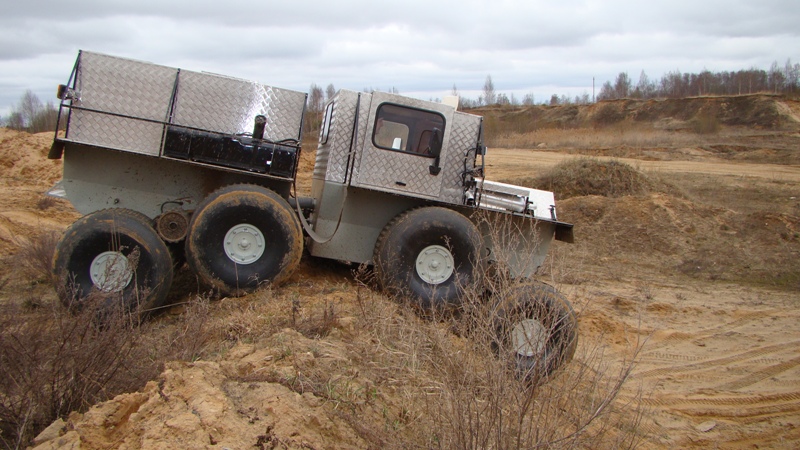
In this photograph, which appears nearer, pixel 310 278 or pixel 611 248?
pixel 310 278

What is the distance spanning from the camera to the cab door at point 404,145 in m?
7.46

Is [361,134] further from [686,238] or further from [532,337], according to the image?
[686,238]

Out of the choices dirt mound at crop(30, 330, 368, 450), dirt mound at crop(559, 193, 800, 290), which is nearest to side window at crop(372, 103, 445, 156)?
dirt mound at crop(30, 330, 368, 450)

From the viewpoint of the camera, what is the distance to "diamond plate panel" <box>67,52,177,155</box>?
6.92 metres

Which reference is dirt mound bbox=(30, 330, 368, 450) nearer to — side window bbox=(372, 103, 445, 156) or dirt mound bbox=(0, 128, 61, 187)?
side window bbox=(372, 103, 445, 156)

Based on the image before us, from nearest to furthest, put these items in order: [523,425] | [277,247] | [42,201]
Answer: [523,425] → [277,247] → [42,201]

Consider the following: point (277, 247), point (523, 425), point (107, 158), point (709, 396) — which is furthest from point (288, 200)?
point (709, 396)

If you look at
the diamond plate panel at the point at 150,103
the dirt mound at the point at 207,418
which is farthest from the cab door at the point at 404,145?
the dirt mound at the point at 207,418

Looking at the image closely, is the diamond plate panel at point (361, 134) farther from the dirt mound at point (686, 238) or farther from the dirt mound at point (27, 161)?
the dirt mound at point (27, 161)

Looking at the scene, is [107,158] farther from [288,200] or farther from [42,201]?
[42,201]

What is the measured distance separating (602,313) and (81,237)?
6.76 m

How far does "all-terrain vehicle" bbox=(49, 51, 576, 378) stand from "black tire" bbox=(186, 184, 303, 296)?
0.01 m

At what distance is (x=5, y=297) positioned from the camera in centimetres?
743

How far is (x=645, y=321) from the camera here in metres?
9.27
